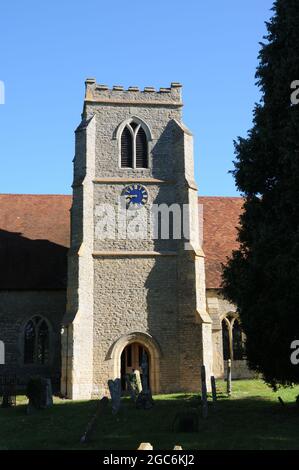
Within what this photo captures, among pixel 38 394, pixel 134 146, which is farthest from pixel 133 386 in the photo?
pixel 134 146

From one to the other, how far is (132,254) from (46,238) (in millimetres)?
5952

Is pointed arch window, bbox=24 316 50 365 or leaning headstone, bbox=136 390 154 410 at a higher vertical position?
pointed arch window, bbox=24 316 50 365

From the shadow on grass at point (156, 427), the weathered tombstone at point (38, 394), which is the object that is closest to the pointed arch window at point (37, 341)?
the shadow on grass at point (156, 427)

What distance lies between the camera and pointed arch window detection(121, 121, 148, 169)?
23.5 metres

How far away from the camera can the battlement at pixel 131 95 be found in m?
23.8

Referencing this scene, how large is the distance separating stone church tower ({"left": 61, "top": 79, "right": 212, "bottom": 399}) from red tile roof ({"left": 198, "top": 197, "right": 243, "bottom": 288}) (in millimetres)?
3017

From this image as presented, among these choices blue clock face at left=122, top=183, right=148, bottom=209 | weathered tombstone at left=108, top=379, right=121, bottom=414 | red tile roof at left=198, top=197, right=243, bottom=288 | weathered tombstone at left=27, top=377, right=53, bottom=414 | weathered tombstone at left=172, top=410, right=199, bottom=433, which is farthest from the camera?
red tile roof at left=198, top=197, right=243, bottom=288

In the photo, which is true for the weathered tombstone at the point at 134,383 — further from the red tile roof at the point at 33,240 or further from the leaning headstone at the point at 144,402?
the red tile roof at the point at 33,240

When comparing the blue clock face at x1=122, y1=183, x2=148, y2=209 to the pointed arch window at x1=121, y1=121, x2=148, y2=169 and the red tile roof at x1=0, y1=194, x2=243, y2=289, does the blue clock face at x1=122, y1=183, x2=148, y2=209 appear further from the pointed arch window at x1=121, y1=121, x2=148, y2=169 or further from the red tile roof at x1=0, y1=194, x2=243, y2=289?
the red tile roof at x1=0, y1=194, x2=243, y2=289

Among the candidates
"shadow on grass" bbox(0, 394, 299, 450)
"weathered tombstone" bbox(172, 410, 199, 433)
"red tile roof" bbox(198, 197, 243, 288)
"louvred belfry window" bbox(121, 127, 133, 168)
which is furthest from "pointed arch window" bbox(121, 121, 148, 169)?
"weathered tombstone" bbox(172, 410, 199, 433)

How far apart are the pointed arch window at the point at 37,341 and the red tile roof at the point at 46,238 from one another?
66.7 inches
